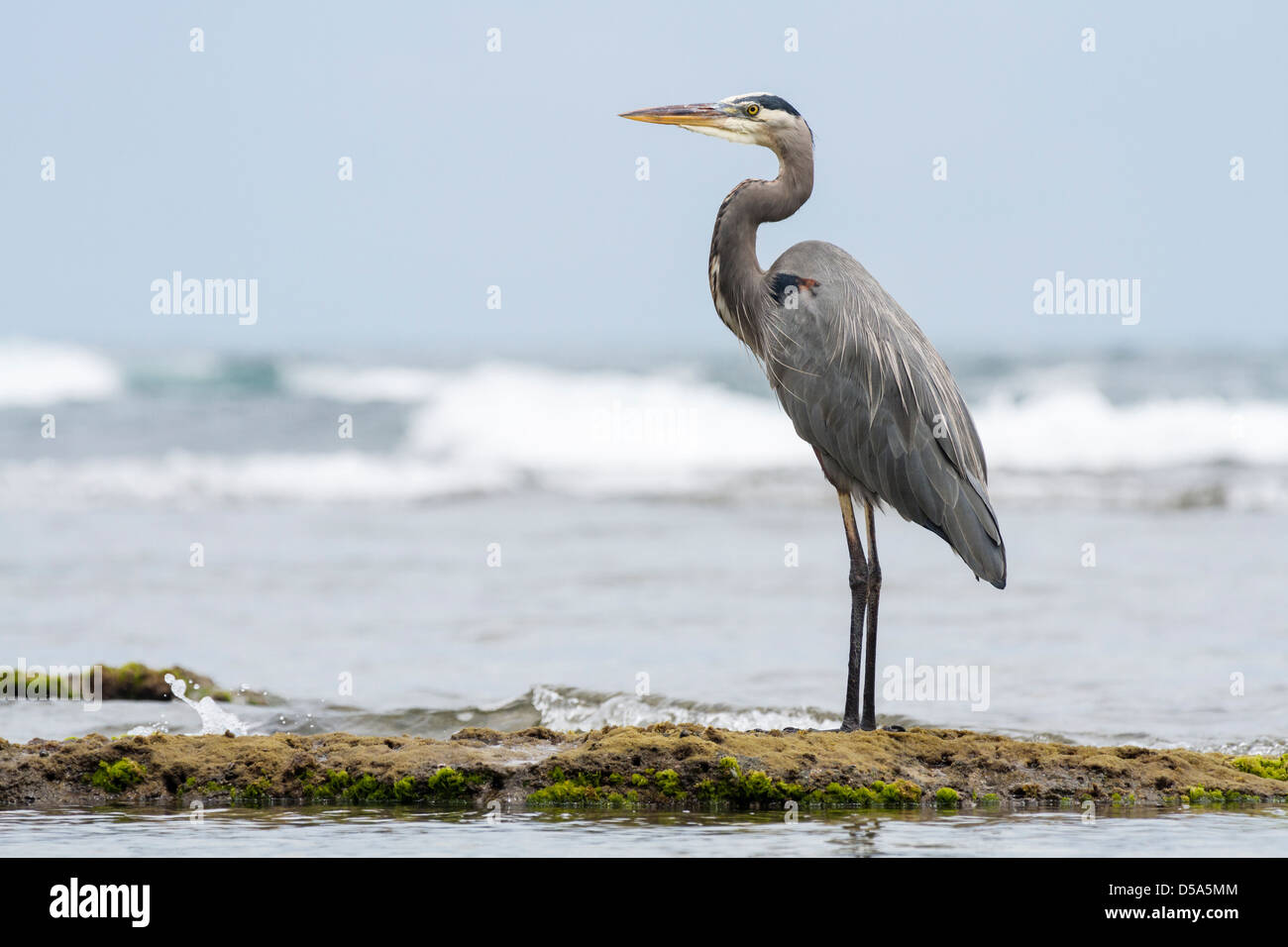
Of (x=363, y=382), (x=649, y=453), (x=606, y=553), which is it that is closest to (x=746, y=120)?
(x=606, y=553)

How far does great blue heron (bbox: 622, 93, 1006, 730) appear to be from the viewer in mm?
7621

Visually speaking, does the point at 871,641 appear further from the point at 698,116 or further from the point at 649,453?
the point at 649,453

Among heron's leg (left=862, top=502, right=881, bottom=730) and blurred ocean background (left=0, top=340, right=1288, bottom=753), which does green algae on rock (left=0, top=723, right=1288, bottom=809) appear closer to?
heron's leg (left=862, top=502, right=881, bottom=730)

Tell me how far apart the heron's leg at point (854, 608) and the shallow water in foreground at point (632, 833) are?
1289 millimetres

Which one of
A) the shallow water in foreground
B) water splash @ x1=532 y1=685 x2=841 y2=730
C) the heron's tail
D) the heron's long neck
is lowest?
the shallow water in foreground

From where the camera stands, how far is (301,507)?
2442cm

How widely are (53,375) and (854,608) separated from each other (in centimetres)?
3203

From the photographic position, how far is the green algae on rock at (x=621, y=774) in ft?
20.6

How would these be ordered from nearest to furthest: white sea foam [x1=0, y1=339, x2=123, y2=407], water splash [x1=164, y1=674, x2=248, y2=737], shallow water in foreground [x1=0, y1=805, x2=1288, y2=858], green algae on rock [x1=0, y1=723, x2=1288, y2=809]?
shallow water in foreground [x1=0, y1=805, x2=1288, y2=858], green algae on rock [x1=0, y1=723, x2=1288, y2=809], water splash [x1=164, y1=674, x2=248, y2=737], white sea foam [x1=0, y1=339, x2=123, y2=407]

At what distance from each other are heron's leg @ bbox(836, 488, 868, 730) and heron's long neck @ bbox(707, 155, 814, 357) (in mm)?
1171

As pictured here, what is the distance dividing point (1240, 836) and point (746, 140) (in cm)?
471

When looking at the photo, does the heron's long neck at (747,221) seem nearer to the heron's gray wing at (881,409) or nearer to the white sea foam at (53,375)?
the heron's gray wing at (881,409)

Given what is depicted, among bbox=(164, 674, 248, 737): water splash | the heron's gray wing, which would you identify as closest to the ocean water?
bbox=(164, 674, 248, 737): water splash

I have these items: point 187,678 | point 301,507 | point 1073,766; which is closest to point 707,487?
point 301,507
